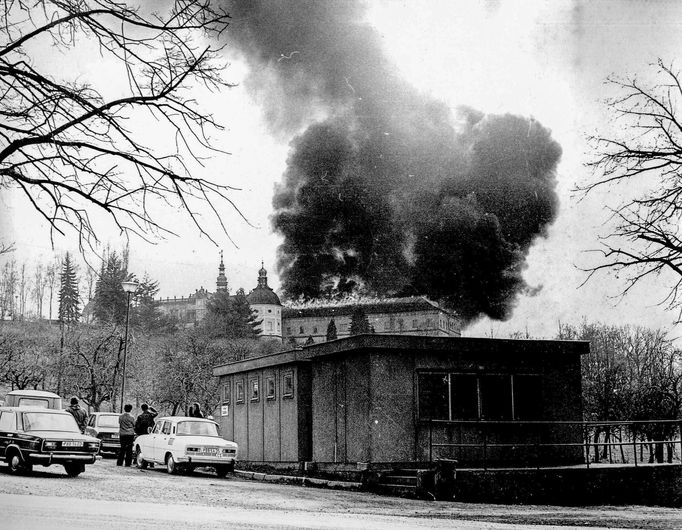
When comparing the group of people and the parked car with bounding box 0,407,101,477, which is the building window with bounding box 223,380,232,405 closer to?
the group of people

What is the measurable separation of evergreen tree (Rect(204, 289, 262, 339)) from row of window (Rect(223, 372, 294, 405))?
2173 inches

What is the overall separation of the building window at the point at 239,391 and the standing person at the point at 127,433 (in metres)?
4.62

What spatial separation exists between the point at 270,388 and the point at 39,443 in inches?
353

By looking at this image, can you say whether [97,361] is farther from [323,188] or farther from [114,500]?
[114,500]

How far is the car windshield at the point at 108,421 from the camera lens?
3144cm

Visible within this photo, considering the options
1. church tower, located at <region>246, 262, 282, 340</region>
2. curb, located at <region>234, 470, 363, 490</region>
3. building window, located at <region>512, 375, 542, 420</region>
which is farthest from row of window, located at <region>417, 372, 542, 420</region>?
church tower, located at <region>246, 262, 282, 340</region>

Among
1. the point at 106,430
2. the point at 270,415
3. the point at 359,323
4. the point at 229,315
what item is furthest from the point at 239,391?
the point at 229,315

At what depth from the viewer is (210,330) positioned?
272 feet

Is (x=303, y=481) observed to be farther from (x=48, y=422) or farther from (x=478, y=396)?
(x=48, y=422)

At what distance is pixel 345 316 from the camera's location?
84.0m

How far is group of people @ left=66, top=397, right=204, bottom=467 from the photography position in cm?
2394

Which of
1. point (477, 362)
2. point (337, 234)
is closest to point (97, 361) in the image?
point (337, 234)

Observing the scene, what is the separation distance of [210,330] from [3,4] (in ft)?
248

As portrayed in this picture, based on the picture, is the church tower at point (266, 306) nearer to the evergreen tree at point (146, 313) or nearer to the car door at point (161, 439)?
the evergreen tree at point (146, 313)
